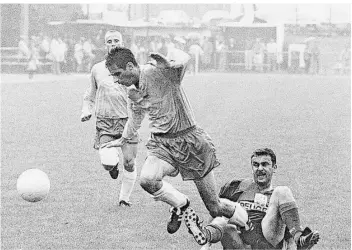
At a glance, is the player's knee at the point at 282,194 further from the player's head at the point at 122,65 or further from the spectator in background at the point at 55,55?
the spectator in background at the point at 55,55

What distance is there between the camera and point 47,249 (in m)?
9.35

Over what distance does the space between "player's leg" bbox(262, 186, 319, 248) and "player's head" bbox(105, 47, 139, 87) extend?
1.54 m

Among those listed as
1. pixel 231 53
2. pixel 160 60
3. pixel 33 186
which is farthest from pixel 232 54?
pixel 160 60

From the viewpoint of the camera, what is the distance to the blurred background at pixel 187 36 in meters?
37.9

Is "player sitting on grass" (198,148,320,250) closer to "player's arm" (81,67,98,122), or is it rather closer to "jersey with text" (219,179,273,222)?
"jersey with text" (219,179,273,222)

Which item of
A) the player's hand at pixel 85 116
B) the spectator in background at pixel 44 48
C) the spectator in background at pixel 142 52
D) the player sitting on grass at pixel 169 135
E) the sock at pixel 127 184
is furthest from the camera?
the spectator in background at pixel 142 52

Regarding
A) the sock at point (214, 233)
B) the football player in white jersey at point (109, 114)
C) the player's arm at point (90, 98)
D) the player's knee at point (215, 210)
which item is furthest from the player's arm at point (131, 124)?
the football player in white jersey at point (109, 114)

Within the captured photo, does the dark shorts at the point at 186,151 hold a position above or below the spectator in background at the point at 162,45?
below

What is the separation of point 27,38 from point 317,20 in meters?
20.0

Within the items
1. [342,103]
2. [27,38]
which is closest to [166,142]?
[342,103]

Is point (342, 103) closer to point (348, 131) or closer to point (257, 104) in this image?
point (257, 104)

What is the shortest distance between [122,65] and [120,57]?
84 millimetres

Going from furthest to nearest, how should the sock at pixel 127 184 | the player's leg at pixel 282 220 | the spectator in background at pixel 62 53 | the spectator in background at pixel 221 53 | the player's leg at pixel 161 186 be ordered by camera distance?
1. the spectator in background at pixel 221 53
2. the spectator in background at pixel 62 53
3. the sock at pixel 127 184
4. the player's leg at pixel 161 186
5. the player's leg at pixel 282 220

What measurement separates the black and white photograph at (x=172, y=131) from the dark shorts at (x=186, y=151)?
0.5 inches
